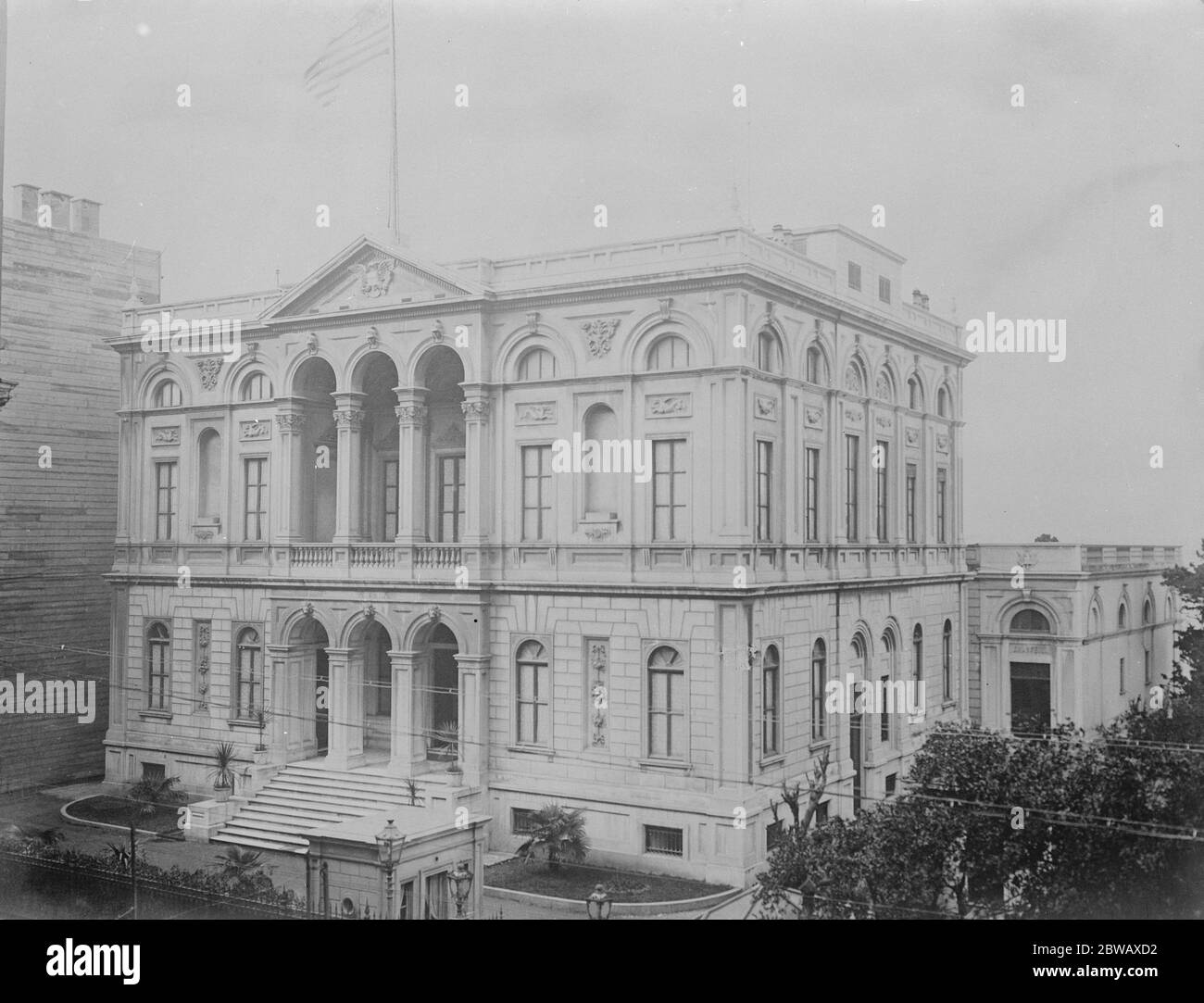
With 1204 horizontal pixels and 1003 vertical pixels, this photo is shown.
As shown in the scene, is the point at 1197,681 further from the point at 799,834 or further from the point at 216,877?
the point at 216,877

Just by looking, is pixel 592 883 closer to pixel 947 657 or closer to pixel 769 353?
pixel 947 657

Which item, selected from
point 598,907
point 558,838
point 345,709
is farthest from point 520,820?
point 345,709

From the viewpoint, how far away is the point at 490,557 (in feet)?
47.5

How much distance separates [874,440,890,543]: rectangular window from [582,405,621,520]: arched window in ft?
11.8

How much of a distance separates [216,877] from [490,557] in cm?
484

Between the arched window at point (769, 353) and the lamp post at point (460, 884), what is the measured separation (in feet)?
21.3

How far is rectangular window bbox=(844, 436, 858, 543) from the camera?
14625 mm

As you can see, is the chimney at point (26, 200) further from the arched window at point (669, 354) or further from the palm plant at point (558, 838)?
the palm plant at point (558, 838)

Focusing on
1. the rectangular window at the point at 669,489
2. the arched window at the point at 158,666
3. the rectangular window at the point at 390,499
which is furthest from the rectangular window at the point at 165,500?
the rectangular window at the point at 669,489

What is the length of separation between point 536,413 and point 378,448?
2548mm

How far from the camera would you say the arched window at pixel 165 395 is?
15.7 metres

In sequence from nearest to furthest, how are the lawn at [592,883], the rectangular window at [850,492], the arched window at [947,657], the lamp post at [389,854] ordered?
1. the lamp post at [389,854]
2. the lawn at [592,883]
3. the rectangular window at [850,492]
4. the arched window at [947,657]

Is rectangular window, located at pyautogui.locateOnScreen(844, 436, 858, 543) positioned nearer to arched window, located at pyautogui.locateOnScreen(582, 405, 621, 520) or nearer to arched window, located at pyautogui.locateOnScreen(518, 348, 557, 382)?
arched window, located at pyautogui.locateOnScreen(582, 405, 621, 520)
